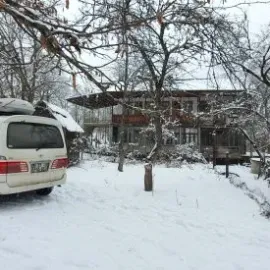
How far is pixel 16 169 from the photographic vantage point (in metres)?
9.89

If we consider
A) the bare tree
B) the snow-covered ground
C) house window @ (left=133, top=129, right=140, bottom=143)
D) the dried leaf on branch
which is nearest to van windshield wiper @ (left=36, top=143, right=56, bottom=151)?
the snow-covered ground

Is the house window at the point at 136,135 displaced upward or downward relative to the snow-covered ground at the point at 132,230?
upward

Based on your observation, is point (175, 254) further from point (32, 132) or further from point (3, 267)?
point (32, 132)

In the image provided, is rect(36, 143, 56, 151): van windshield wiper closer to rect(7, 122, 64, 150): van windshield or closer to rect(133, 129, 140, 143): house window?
rect(7, 122, 64, 150): van windshield

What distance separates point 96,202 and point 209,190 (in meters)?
4.13

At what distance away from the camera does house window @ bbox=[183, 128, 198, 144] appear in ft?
151

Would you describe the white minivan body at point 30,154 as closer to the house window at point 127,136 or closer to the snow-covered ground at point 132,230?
the snow-covered ground at point 132,230

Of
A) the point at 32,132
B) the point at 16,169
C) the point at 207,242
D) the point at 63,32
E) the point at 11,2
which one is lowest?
the point at 207,242

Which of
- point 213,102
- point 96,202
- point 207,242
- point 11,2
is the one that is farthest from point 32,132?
point 213,102

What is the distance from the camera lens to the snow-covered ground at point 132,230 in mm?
6273

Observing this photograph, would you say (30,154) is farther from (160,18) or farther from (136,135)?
(136,135)

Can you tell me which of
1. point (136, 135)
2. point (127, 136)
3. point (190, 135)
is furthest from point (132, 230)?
point (190, 135)

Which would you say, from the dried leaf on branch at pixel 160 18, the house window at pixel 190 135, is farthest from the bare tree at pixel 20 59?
the house window at pixel 190 135

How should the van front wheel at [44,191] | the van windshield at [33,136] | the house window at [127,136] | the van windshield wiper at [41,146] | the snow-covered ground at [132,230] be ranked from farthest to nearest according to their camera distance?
1. the house window at [127,136]
2. the van front wheel at [44,191]
3. the van windshield wiper at [41,146]
4. the van windshield at [33,136]
5. the snow-covered ground at [132,230]
